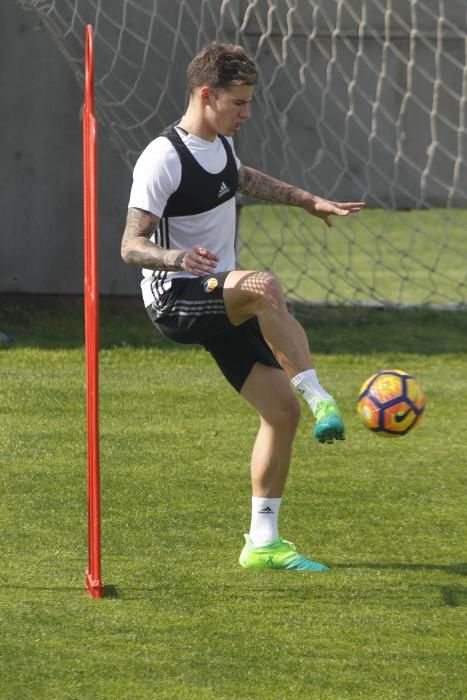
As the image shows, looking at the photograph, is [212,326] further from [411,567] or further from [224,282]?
[411,567]

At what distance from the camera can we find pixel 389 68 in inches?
429

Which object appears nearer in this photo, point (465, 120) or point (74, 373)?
point (74, 373)

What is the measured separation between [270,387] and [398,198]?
5.91 metres

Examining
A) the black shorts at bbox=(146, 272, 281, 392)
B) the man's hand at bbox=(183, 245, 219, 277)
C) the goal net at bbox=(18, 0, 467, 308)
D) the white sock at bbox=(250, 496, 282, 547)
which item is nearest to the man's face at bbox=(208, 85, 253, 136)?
the black shorts at bbox=(146, 272, 281, 392)

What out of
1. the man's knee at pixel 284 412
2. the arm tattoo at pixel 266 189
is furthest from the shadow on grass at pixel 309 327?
the man's knee at pixel 284 412

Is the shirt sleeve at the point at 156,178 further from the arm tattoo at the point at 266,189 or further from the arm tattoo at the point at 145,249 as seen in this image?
the arm tattoo at the point at 266,189

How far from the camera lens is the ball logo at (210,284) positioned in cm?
537

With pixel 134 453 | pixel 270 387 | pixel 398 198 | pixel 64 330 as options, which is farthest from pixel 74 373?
pixel 270 387

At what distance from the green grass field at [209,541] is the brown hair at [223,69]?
6.25 feet

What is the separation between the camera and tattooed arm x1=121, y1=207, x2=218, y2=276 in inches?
194

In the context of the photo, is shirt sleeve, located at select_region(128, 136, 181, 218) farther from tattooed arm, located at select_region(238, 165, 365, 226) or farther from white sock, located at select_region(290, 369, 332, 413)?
white sock, located at select_region(290, 369, 332, 413)

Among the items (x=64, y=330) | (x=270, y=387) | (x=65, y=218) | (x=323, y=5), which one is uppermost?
(x=323, y=5)

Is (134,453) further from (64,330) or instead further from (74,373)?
(64,330)

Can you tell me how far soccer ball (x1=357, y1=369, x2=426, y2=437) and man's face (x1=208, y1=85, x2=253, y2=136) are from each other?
3.95 ft
